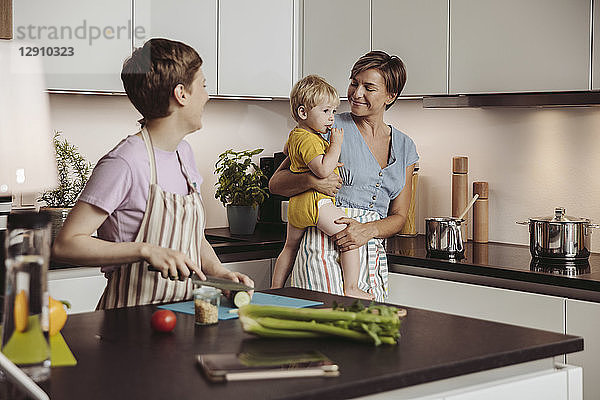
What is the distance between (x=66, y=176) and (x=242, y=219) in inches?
32.2

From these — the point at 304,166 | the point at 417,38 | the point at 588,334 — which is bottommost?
the point at 588,334

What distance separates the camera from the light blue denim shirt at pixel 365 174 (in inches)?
121

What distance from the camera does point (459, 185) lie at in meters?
3.64

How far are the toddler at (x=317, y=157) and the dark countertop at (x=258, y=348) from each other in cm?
106

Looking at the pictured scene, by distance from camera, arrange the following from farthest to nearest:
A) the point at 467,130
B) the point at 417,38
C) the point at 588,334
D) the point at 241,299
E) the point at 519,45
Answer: the point at 467,130
the point at 417,38
the point at 519,45
the point at 588,334
the point at 241,299

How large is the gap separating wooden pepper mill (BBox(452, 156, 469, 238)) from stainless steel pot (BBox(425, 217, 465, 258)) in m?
0.42

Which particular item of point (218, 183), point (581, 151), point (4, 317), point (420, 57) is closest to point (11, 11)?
point (218, 183)

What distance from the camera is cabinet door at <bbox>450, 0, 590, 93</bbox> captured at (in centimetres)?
298

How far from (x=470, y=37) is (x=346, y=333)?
1.99 m

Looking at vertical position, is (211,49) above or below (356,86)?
above

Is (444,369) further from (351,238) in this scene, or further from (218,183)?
(218,183)

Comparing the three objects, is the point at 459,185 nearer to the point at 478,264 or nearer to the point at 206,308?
the point at 478,264

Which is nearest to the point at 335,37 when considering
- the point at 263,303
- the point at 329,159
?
the point at 329,159

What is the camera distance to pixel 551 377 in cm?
168
